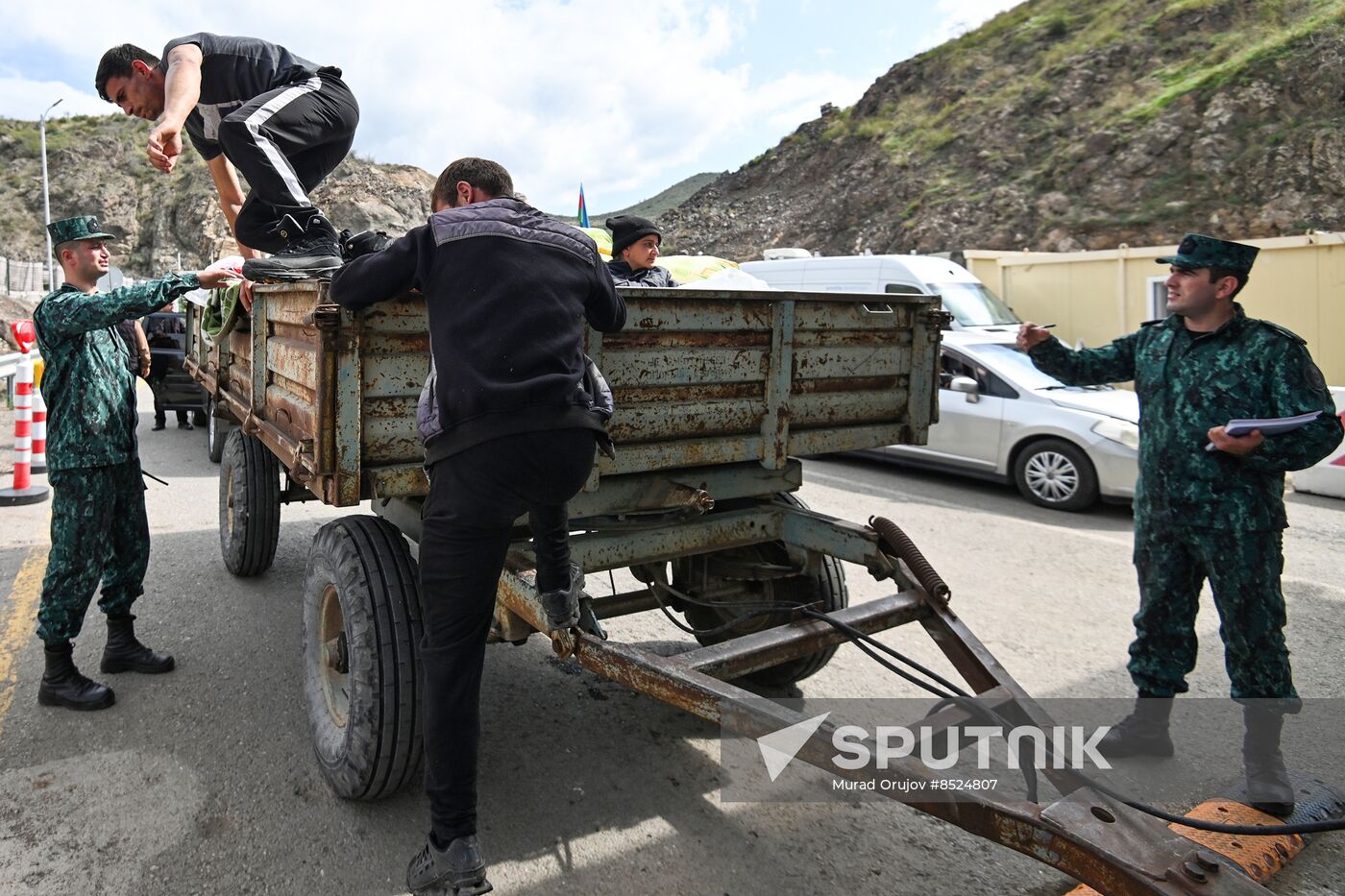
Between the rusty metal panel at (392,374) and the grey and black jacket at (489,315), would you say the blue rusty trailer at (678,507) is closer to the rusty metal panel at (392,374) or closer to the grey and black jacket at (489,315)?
the rusty metal panel at (392,374)

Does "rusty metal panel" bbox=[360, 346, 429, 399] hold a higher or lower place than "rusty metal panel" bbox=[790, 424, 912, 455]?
higher

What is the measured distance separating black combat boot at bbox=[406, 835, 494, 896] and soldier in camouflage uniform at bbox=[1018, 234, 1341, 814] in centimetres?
257

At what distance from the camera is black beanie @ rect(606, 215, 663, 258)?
4.88 meters

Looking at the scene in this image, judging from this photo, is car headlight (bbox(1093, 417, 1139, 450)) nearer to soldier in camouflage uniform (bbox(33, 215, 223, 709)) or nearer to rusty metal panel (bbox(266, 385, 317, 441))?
rusty metal panel (bbox(266, 385, 317, 441))

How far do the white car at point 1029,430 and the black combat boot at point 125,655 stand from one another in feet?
22.0

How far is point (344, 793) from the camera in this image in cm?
290

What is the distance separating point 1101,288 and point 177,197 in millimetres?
50660

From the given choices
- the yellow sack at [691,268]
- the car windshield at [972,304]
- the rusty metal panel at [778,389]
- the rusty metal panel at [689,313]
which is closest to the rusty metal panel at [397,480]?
the rusty metal panel at [689,313]

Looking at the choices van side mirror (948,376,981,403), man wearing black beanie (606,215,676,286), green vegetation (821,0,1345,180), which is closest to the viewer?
man wearing black beanie (606,215,676,286)

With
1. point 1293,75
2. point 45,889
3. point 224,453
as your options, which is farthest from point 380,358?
point 1293,75

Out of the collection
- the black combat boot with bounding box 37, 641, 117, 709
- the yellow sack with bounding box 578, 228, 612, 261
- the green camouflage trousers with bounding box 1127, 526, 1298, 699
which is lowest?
the black combat boot with bounding box 37, 641, 117, 709

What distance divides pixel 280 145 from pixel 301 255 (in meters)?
0.59

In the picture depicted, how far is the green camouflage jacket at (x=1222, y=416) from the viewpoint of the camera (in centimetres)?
293

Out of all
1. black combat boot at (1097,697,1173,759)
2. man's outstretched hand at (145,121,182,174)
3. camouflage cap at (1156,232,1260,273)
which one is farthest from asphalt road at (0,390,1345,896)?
man's outstretched hand at (145,121,182,174)
